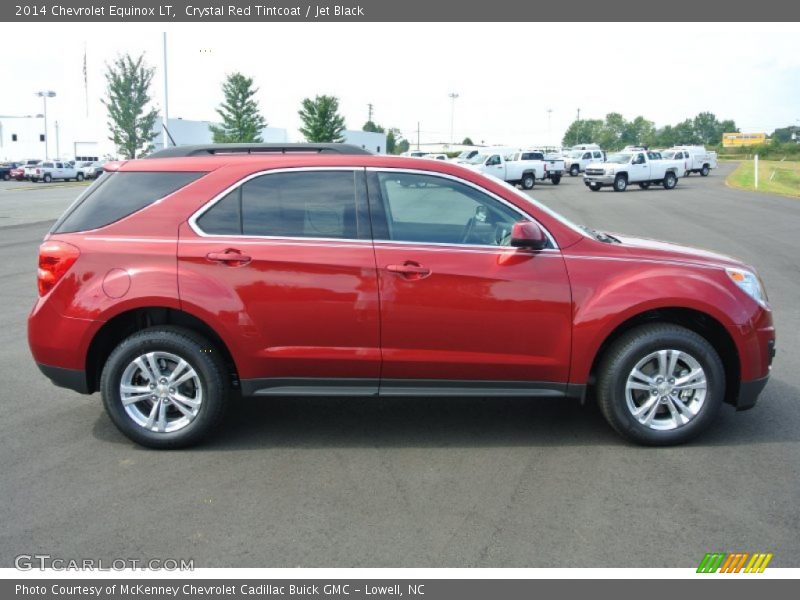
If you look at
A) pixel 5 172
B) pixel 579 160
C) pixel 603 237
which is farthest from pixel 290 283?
pixel 5 172

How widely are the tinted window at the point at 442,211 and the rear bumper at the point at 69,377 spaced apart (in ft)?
7.25

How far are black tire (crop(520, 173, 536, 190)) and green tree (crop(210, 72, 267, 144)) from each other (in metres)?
26.3

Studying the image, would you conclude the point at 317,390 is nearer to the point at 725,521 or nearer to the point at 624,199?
the point at 725,521

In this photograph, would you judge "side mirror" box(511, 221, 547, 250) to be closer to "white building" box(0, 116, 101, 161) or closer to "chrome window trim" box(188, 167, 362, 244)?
"chrome window trim" box(188, 167, 362, 244)

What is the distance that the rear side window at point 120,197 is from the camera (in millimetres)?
4883

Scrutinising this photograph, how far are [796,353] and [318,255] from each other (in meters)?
4.96

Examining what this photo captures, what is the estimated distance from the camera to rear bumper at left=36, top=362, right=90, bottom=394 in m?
4.86

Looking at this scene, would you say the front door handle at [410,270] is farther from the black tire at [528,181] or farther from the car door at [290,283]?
the black tire at [528,181]

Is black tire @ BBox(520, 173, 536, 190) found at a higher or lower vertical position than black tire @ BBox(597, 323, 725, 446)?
higher

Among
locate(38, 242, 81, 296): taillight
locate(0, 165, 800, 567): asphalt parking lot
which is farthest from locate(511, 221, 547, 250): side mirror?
locate(38, 242, 81, 296): taillight

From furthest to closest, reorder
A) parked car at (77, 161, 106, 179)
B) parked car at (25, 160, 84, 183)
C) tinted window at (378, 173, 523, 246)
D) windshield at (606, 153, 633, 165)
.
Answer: parked car at (77, 161, 106, 179) → parked car at (25, 160, 84, 183) → windshield at (606, 153, 633, 165) → tinted window at (378, 173, 523, 246)

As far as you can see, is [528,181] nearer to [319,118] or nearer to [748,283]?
[319,118]

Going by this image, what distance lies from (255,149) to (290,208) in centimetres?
64

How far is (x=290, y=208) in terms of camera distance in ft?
16.0
